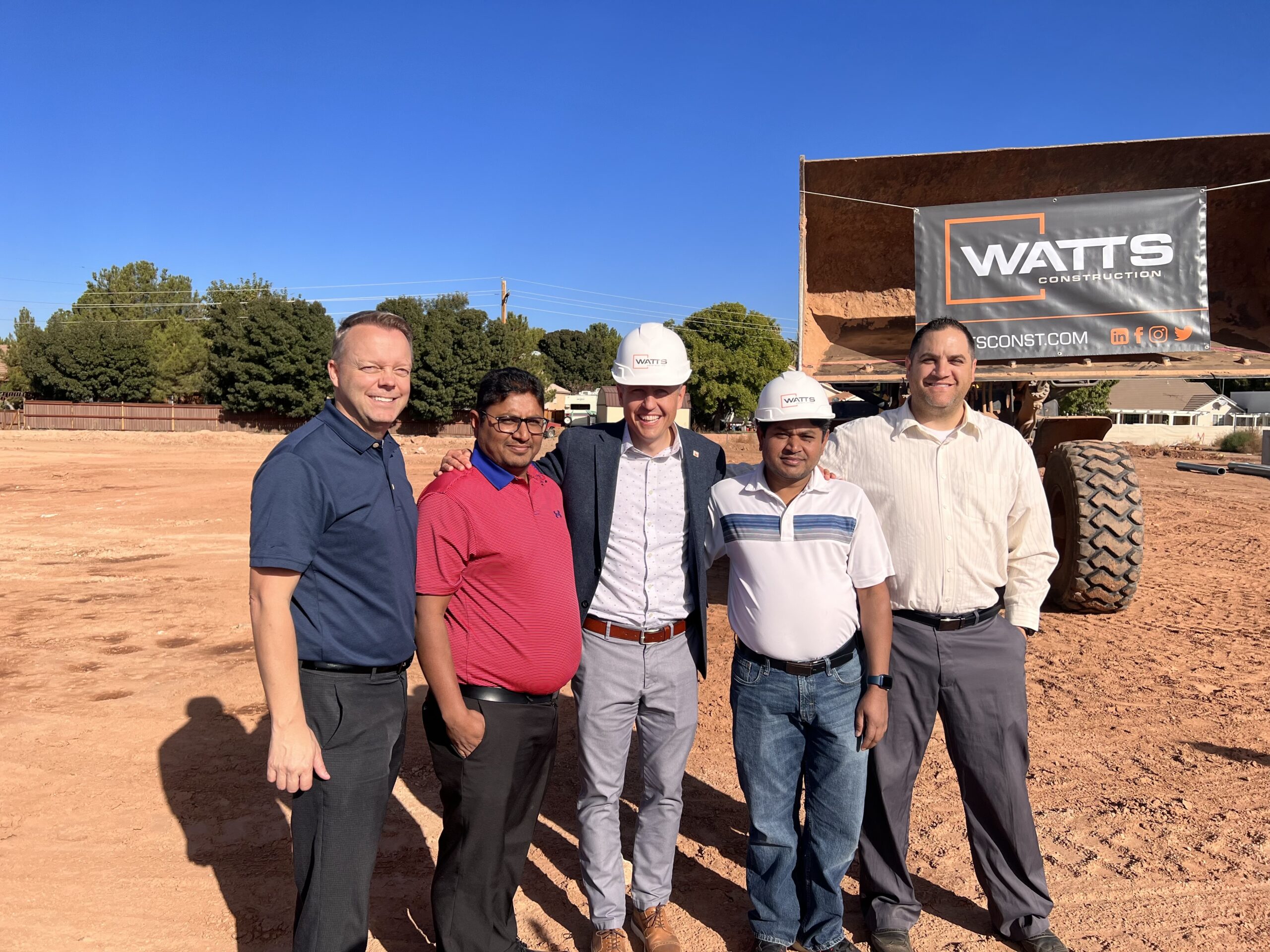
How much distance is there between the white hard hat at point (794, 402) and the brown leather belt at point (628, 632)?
0.79 meters

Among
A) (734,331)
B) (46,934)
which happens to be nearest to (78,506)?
(46,934)

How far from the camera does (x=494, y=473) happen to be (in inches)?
105

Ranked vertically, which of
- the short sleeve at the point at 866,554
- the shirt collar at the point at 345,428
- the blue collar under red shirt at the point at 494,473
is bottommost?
the short sleeve at the point at 866,554

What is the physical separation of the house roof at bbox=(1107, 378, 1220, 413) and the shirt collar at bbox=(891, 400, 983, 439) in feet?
172

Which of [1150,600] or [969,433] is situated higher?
[969,433]

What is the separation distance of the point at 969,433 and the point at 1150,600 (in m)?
5.99

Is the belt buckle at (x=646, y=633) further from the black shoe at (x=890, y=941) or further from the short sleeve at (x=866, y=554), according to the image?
the black shoe at (x=890, y=941)

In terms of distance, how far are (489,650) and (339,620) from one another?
491mm

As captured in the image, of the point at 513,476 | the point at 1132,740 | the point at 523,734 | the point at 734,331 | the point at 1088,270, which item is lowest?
the point at 1132,740

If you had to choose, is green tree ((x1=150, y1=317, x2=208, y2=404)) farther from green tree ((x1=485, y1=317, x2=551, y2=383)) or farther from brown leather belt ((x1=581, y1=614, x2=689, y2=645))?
brown leather belt ((x1=581, y1=614, x2=689, y2=645))

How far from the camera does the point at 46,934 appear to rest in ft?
10.2

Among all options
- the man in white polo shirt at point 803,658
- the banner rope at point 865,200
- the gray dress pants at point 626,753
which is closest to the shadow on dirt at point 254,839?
the gray dress pants at point 626,753

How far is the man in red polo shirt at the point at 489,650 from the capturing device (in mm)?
2531

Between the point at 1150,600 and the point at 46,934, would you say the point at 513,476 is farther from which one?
the point at 1150,600
